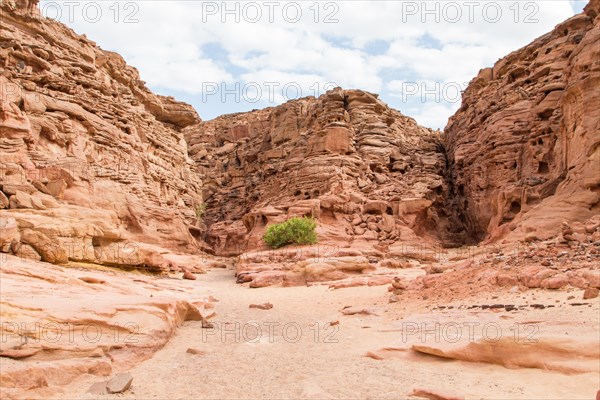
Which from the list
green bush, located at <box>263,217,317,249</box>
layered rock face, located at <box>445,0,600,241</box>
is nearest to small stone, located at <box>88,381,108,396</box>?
layered rock face, located at <box>445,0,600,241</box>

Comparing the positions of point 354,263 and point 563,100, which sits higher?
point 563,100

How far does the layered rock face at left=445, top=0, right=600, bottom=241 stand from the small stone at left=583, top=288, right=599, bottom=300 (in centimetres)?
902

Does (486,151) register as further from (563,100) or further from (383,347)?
(383,347)

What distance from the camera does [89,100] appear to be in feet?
84.7

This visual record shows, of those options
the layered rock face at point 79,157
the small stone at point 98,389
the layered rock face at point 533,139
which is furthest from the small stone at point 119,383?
the layered rock face at point 533,139

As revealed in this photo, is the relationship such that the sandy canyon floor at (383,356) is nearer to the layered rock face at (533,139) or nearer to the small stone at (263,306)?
the small stone at (263,306)

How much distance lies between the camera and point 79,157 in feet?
73.4

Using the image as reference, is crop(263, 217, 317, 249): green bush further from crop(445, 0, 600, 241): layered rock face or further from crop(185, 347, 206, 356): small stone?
crop(185, 347, 206, 356): small stone

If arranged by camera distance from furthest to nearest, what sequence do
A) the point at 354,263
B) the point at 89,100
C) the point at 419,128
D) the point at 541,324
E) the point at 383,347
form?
1. the point at 419,128
2. the point at 89,100
3. the point at 354,263
4. the point at 383,347
5. the point at 541,324

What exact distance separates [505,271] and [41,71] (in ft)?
84.4

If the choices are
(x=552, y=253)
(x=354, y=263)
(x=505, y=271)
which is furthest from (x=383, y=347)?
(x=354, y=263)

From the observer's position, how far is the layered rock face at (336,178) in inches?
1106

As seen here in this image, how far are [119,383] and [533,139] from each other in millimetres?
27848

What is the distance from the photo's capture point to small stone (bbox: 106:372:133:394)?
520 cm
